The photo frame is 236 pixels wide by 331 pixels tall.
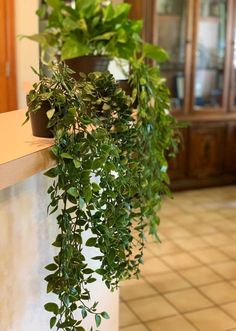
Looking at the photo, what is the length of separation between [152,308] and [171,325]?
0.60 ft

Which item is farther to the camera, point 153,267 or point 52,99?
point 153,267

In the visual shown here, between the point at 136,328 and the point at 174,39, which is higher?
the point at 174,39

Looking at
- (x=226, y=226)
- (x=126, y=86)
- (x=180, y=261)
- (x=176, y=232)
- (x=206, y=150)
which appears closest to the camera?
(x=126, y=86)

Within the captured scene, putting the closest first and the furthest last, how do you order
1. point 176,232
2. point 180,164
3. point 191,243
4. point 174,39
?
1. point 191,243
2. point 176,232
3. point 174,39
4. point 180,164

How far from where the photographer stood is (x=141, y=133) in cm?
185

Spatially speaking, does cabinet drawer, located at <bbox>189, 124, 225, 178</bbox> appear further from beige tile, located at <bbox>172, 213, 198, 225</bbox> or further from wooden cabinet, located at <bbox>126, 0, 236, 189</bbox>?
beige tile, located at <bbox>172, 213, 198, 225</bbox>

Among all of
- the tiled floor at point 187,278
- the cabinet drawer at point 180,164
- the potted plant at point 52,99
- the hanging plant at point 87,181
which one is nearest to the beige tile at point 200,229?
the tiled floor at point 187,278

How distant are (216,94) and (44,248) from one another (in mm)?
3739

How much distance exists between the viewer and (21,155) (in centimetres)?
115

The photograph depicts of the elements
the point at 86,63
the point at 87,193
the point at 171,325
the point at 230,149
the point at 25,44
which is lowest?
the point at 171,325

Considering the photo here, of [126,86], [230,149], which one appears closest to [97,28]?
[126,86]

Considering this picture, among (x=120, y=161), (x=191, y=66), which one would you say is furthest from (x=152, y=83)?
(x=191, y=66)

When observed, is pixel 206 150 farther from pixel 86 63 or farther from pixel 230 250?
pixel 86 63

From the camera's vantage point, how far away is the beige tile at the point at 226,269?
3.00 m
